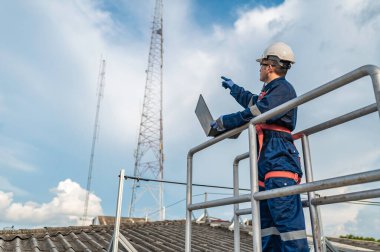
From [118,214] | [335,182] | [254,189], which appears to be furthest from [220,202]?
[118,214]

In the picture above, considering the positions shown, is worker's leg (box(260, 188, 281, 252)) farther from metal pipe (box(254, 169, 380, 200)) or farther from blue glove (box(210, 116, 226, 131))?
blue glove (box(210, 116, 226, 131))

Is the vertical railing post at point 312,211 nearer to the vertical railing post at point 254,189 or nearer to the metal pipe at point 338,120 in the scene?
the metal pipe at point 338,120

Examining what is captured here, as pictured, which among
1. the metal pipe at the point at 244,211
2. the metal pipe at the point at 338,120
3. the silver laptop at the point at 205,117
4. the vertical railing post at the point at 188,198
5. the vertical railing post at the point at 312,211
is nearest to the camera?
the metal pipe at the point at 338,120

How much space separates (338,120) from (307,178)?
0.46 m

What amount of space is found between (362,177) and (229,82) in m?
1.59

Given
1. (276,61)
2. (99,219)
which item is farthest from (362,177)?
(99,219)

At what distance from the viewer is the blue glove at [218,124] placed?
2.17 metres

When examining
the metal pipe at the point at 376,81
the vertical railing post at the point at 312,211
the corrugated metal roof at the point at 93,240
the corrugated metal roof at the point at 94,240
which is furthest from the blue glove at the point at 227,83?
the corrugated metal roof at the point at 93,240

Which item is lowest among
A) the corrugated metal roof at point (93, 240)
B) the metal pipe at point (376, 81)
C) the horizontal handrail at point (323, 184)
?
the corrugated metal roof at point (93, 240)

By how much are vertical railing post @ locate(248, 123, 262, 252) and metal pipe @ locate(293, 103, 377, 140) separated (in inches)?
21.9

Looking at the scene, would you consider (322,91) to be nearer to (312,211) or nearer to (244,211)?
(312,211)

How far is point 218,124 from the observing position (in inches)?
86.5

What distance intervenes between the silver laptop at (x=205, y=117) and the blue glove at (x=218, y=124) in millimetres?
32

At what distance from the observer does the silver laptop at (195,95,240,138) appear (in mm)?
2273
